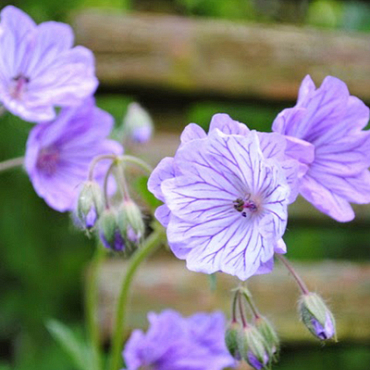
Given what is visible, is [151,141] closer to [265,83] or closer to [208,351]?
[265,83]

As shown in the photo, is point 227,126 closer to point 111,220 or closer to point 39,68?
point 111,220

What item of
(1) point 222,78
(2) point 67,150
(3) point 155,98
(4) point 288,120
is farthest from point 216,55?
(4) point 288,120

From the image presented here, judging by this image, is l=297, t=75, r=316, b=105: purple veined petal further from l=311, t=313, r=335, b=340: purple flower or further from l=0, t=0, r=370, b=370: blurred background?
l=0, t=0, r=370, b=370: blurred background

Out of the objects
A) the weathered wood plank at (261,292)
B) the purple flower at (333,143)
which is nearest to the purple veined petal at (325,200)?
the purple flower at (333,143)

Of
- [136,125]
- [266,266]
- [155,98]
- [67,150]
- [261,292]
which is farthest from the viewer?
[155,98]

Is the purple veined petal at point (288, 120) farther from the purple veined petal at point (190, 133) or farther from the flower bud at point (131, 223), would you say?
the flower bud at point (131, 223)

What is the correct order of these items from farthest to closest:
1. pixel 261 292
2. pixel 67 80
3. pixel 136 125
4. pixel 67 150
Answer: pixel 261 292, pixel 136 125, pixel 67 150, pixel 67 80

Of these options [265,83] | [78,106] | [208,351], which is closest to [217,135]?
[78,106]
